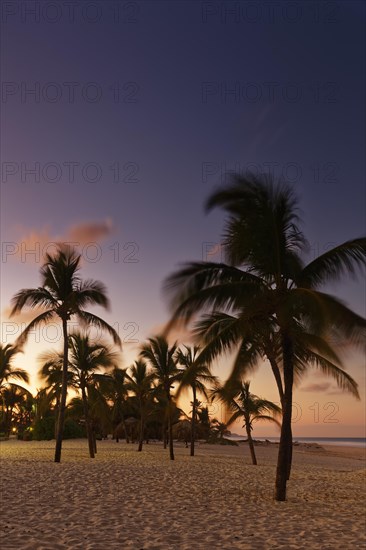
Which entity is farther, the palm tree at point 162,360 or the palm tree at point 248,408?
the palm tree at point 162,360

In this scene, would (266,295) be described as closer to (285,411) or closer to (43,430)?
(285,411)

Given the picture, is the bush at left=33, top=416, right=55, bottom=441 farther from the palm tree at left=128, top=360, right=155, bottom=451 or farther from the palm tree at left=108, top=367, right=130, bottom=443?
the palm tree at left=128, top=360, right=155, bottom=451

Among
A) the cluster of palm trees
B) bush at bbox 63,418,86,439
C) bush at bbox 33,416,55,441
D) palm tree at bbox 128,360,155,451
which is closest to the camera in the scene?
the cluster of palm trees

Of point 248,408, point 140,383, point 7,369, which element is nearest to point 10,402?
point 7,369

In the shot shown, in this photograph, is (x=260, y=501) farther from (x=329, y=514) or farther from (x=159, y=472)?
(x=159, y=472)

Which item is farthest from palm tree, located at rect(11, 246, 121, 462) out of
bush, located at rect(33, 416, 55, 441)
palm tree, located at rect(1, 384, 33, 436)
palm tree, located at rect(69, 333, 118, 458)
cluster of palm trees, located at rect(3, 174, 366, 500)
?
palm tree, located at rect(1, 384, 33, 436)

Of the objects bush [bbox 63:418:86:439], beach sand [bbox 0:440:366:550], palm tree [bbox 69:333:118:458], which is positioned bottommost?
bush [bbox 63:418:86:439]

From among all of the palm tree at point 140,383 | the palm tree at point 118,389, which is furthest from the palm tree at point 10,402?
the palm tree at point 140,383

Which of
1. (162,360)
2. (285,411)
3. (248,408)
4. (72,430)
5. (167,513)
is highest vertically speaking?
(162,360)

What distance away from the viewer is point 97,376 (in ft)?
89.4

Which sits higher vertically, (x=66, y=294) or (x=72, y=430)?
(x=66, y=294)

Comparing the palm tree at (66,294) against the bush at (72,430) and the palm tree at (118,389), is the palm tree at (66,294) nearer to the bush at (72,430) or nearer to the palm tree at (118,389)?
the palm tree at (118,389)

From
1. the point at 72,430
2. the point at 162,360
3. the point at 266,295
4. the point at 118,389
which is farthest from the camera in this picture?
the point at 72,430

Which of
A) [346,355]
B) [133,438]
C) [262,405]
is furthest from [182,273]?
[133,438]
